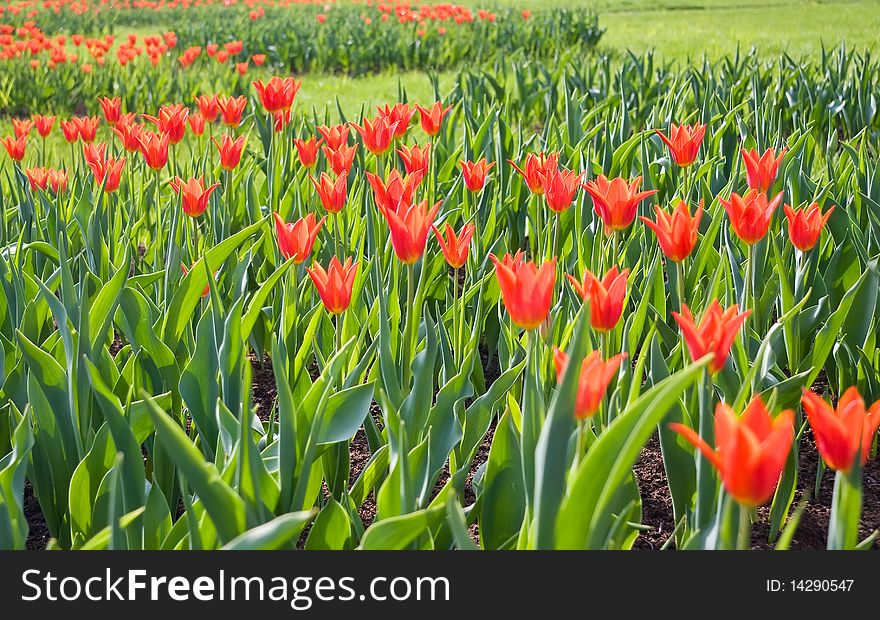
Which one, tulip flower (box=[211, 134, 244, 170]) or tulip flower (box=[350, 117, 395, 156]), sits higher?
tulip flower (box=[350, 117, 395, 156])

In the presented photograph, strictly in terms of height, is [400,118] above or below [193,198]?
above

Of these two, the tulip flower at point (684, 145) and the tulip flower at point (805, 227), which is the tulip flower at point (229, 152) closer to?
the tulip flower at point (684, 145)

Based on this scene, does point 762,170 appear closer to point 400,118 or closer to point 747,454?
point 400,118

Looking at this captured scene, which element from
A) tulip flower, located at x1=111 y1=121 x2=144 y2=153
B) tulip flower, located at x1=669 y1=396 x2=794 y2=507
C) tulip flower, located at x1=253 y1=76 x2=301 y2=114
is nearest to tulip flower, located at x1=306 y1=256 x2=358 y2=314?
tulip flower, located at x1=669 y1=396 x2=794 y2=507

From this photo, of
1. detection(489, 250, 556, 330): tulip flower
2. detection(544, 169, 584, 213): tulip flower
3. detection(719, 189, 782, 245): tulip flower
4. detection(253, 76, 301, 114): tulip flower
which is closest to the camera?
detection(489, 250, 556, 330): tulip flower

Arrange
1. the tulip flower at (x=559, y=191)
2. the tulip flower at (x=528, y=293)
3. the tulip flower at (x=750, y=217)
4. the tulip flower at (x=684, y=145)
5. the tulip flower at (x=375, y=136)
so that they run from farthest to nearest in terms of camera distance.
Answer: the tulip flower at (x=375, y=136) < the tulip flower at (x=684, y=145) < the tulip flower at (x=559, y=191) < the tulip flower at (x=750, y=217) < the tulip flower at (x=528, y=293)

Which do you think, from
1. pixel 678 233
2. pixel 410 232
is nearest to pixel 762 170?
pixel 678 233

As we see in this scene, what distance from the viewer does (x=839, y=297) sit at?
7.30 ft

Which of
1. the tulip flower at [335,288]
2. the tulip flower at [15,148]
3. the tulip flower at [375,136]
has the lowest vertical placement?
the tulip flower at [335,288]

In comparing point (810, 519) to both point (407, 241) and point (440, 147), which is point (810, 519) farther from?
point (440, 147)

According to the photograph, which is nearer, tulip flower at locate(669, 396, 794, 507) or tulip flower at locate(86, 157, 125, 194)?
tulip flower at locate(669, 396, 794, 507)

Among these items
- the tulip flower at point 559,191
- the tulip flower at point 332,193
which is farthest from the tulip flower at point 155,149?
the tulip flower at point 559,191

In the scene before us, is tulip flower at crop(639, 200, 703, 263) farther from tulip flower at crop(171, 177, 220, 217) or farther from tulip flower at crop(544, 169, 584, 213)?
tulip flower at crop(171, 177, 220, 217)

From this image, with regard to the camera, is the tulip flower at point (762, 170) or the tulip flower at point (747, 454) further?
the tulip flower at point (762, 170)
